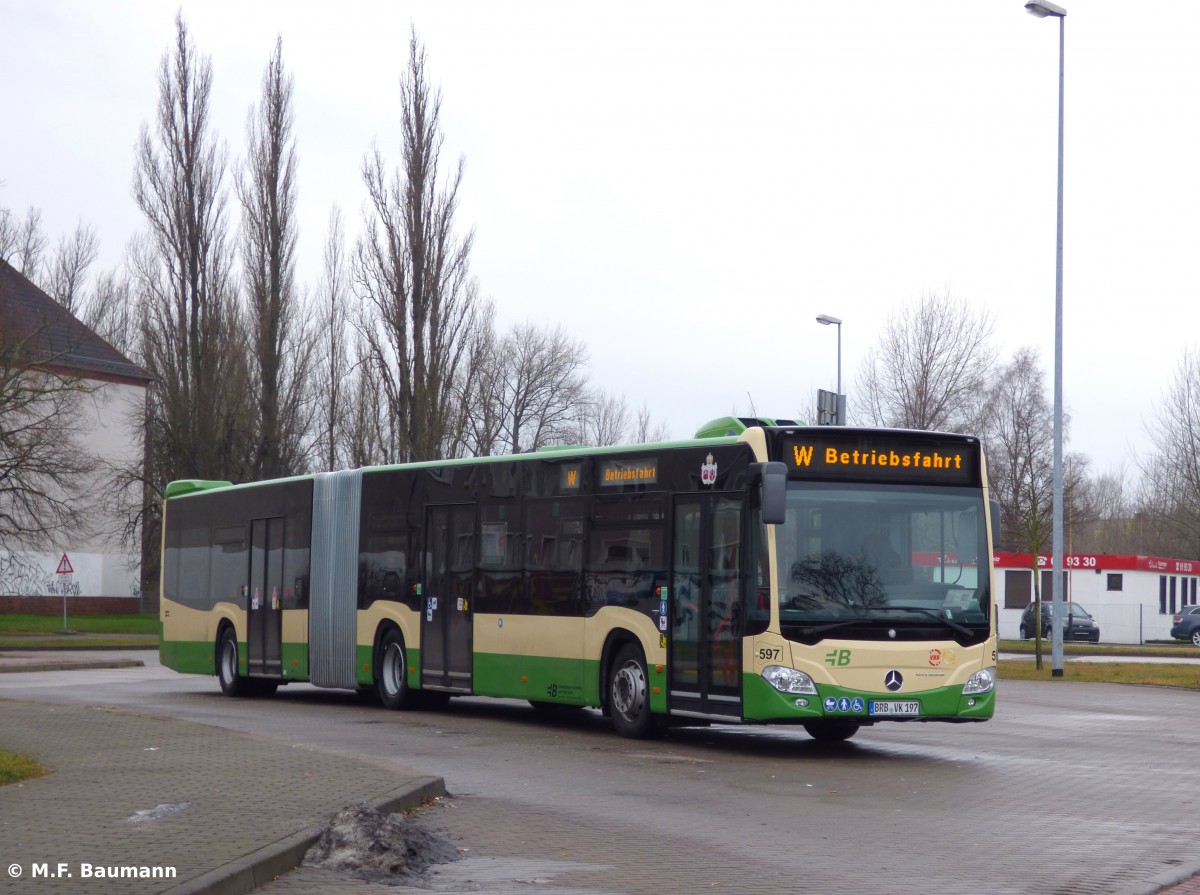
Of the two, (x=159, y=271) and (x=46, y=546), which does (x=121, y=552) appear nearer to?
(x=46, y=546)

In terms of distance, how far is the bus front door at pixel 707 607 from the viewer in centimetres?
1466

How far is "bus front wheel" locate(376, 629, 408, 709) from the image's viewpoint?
2039 centimetres

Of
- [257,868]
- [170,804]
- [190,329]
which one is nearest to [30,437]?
[190,329]

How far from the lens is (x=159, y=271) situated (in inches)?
1975

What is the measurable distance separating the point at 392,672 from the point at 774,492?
8.52m

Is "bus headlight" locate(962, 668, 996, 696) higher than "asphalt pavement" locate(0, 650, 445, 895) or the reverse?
higher

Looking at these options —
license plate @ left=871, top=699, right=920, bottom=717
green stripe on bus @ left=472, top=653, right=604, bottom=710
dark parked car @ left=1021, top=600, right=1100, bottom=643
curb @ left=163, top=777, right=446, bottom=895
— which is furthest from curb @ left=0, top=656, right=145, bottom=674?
dark parked car @ left=1021, top=600, right=1100, bottom=643

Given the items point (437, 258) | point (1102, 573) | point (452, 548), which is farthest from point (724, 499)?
point (1102, 573)

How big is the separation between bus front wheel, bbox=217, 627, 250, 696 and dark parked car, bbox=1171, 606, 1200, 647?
1553 inches

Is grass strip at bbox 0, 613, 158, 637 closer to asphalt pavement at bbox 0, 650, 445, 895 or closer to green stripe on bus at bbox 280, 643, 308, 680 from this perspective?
green stripe on bus at bbox 280, 643, 308, 680

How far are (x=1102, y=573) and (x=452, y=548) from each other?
44.0 m

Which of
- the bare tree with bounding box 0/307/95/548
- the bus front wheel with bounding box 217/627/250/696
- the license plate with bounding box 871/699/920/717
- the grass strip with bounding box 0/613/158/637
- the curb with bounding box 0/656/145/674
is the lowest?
the grass strip with bounding box 0/613/158/637

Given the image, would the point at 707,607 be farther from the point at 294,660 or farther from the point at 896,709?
the point at 294,660

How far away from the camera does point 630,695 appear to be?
16.2 metres
